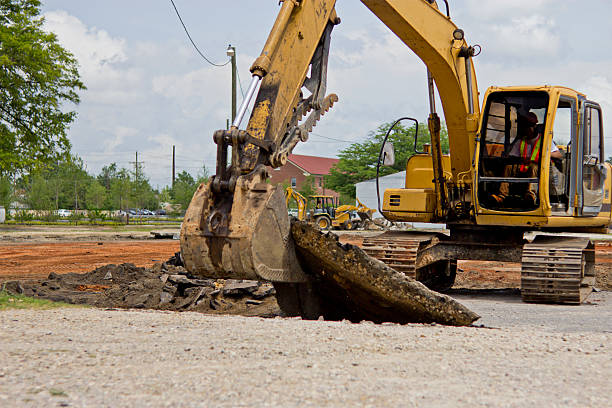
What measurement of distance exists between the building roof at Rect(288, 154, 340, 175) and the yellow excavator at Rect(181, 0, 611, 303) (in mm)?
74235

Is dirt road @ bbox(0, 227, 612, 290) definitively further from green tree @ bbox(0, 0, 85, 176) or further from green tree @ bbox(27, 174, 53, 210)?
green tree @ bbox(27, 174, 53, 210)

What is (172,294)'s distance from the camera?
991 cm

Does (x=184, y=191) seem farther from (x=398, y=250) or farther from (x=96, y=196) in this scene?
(x=398, y=250)

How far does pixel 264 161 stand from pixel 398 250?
12.5ft

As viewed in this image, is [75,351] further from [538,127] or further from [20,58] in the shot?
[20,58]

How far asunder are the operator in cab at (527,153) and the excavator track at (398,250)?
1374 mm

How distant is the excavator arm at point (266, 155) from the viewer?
591 centimetres

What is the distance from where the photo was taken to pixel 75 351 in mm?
4477

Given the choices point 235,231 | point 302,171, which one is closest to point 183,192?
point 302,171

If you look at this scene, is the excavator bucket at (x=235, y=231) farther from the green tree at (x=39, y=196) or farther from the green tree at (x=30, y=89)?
the green tree at (x=39, y=196)

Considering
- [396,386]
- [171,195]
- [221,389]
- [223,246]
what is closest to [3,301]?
[223,246]

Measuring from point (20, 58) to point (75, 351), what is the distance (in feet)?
94.9

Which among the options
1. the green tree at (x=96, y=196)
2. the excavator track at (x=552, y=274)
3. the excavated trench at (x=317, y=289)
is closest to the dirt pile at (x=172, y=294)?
the excavated trench at (x=317, y=289)

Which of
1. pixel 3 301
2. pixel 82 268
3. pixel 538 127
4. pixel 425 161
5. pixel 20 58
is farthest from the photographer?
pixel 20 58
